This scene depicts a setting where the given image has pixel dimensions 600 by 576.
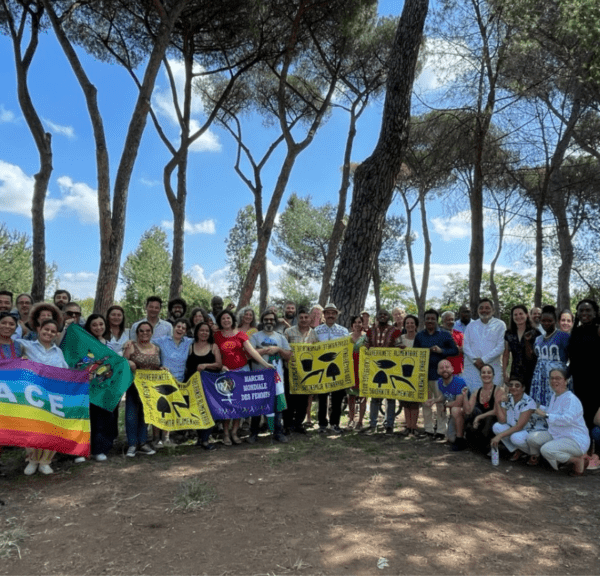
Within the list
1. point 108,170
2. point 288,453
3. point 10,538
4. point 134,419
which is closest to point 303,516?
point 288,453

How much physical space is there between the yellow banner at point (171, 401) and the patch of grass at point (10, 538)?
1886 millimetres

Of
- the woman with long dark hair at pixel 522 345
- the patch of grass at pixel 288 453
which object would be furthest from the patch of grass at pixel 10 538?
the woman with long dark hair at pixel 522 345

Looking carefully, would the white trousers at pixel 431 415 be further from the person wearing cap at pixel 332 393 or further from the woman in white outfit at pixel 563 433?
the woman in white outfit at pixel 563 433

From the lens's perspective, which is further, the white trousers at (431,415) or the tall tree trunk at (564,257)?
the tall tree trunk at (564,257)

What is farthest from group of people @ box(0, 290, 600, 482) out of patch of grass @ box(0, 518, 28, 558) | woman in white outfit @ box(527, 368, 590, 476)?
patch of grass @ box(0, 518, 28, 558)

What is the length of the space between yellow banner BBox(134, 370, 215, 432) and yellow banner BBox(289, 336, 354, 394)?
1248 mm

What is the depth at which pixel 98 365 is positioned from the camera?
5.50 m

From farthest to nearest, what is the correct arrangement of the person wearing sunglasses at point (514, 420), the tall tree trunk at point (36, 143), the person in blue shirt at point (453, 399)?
1. the tall tree trunk at point (36, 143)
2. the person in blue shirt at point (453, 399)
3. the person wearing sunglasses at point (514, 420)

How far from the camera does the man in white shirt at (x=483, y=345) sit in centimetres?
648

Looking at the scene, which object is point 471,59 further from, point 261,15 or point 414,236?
point 414,236

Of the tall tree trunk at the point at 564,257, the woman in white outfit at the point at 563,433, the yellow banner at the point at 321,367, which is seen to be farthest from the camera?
the tall tree trunk at the point at 564,257

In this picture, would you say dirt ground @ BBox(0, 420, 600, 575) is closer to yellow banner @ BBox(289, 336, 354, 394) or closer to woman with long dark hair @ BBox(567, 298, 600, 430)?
woman with long dark hair @ BBox(567, 298, 600, 430)

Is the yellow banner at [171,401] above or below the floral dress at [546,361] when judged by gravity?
below

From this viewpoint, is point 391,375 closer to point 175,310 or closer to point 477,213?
point 175,310
